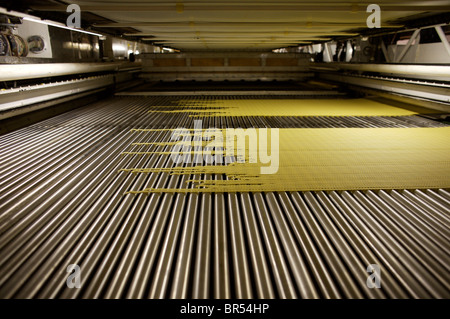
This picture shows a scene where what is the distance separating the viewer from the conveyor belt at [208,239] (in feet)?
3.67

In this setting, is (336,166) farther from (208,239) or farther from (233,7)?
(233,7)

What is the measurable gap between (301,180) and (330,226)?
1.71 feet

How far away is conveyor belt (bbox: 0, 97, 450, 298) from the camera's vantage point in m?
1.12

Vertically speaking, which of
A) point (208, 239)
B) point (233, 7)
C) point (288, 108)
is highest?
point (233, 7)

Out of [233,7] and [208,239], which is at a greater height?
[233,7]

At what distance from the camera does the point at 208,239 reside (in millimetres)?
1383

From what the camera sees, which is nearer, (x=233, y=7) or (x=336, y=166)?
(x=336, y=166)

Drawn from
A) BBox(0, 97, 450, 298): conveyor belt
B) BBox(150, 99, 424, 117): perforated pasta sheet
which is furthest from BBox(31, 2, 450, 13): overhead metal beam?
BBox(0, 97, 450, 298): conveyor belt

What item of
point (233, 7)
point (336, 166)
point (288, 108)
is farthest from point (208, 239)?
point (288, 108)

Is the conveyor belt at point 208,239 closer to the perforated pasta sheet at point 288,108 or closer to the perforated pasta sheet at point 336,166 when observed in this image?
the perforated pasta sheet at point 336,166

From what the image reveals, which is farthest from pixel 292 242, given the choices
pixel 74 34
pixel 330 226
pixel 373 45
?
pixel 74 34

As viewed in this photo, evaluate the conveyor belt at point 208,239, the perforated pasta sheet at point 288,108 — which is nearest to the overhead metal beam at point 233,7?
the perforated pasta sheet at point 288,108

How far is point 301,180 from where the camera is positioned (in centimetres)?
197
